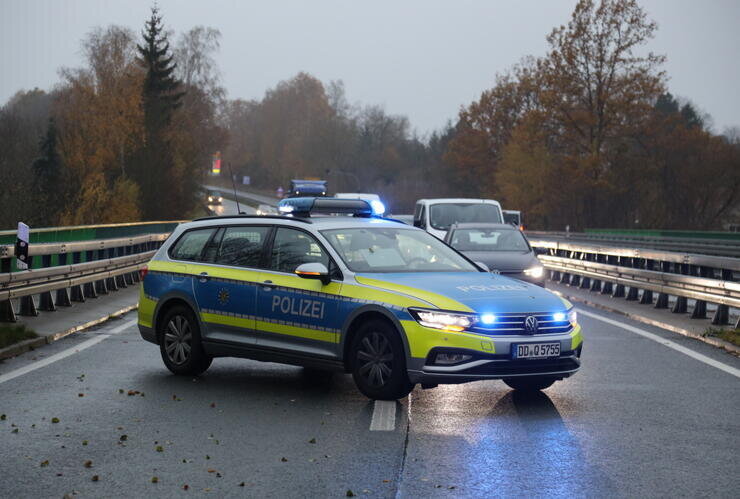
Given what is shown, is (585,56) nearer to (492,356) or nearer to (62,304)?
(62,304)

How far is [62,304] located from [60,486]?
37.3ft

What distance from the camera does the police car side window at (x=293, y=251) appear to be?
1025 cm

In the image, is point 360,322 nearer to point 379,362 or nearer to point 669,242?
point 379,362

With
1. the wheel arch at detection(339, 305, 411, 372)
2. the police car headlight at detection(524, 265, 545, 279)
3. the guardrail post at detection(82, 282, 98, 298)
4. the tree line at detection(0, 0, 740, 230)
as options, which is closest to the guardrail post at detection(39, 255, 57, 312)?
the guardrail post at detection(82, 282, 98, 298)

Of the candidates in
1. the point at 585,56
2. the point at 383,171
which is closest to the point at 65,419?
the point at 585,56

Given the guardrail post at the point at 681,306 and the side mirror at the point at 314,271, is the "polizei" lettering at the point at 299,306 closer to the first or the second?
the side mirror at the point at 314,271

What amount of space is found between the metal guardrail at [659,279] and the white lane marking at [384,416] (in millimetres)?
7005

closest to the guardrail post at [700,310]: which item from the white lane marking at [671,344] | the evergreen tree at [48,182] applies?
the white lane marking at [671,344]

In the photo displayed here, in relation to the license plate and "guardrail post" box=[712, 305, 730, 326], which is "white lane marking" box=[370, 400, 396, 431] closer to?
the license plate

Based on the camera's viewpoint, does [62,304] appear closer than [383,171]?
Yes

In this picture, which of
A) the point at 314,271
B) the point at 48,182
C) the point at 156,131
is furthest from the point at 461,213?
the point at 156,131

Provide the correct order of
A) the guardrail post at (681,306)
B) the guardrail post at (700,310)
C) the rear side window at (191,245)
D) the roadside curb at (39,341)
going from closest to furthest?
the rear side window at (191,245), the roadside curb at (39,341), the guardrail post at (700,310), the guardrail post at (681,306)

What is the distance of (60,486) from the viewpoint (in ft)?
21.2

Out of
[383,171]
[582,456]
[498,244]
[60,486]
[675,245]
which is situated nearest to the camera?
[60,486]
